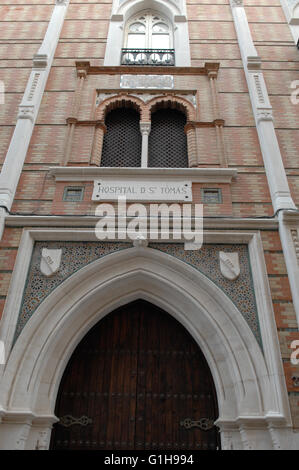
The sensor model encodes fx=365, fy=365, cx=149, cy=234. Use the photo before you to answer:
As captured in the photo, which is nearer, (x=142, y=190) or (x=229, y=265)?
(x=229, y=265)

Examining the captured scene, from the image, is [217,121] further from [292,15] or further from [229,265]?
[292,15]

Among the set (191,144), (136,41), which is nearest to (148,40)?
(136,41)

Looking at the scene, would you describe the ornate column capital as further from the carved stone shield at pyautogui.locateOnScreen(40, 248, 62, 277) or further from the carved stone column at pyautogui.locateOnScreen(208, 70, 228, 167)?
the carved stone shield at pyautogui.locateOnScreen(40, 248, 62, 277)

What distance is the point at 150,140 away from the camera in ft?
19.0

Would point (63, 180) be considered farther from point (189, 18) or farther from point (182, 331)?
point (189, 18)

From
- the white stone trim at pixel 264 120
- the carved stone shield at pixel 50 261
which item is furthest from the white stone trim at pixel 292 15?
the carved stone shield at pixel 50 261

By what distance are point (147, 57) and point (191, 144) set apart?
266 centimetres

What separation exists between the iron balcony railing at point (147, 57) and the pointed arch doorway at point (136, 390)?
4.92 metres

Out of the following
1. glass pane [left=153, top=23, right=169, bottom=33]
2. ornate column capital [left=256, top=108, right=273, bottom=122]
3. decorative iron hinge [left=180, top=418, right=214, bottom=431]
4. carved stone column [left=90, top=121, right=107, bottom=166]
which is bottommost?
decorative iron hinge [left=180, top=418, right=214, bottom=431]

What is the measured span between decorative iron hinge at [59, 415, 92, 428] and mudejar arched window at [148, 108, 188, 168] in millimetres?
3483

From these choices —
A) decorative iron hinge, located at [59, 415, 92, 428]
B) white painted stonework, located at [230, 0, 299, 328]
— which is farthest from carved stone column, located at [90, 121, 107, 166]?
decorative iron hinge, located at [59, 415, 92, 428]

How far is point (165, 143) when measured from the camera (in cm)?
579

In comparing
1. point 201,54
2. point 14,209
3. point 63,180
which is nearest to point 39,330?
point 14,209

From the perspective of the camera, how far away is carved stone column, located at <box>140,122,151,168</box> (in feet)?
17.5
